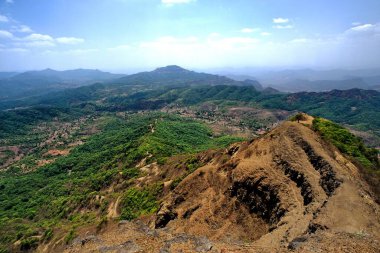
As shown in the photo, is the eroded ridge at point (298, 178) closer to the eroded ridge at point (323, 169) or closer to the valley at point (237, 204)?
the valley at point (237, 204)

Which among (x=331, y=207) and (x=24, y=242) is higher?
(x=331, y=207)

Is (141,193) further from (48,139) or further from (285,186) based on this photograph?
(48,139)

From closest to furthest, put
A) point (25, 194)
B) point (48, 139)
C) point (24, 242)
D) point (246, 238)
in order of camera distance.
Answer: point (246, 238), point (24, 242), point (25, 194), point (48, 139)

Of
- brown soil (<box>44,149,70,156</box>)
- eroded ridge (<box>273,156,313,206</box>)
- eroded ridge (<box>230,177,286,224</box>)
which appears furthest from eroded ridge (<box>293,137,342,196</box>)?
brown soil (<box>44,149,70,156</box>)

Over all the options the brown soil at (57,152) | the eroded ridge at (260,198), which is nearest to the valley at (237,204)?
the eroded ridge at (260,198)

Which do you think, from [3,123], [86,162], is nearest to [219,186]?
[86,162]
